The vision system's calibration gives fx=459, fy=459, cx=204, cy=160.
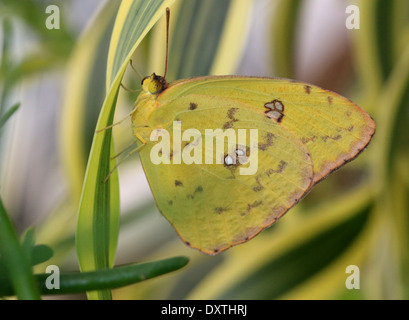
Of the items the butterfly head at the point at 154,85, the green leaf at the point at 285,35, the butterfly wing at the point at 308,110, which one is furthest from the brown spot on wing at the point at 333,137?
the green leaf at the point at 285,35

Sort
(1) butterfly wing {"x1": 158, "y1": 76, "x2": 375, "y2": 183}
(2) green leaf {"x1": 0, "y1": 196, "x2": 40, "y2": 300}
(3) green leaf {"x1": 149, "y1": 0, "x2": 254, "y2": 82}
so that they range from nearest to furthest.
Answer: (2) green leaf {"x1": 0, "y1": 196, "x2": 40, "y2": 300} < (1) butterfly wing {"x1": 158, "y1": 76, "x2": 375, "y2": 183} < (3) green leaf {"x1": 149, "y1": 0, "x2": 254, "y2": 82}

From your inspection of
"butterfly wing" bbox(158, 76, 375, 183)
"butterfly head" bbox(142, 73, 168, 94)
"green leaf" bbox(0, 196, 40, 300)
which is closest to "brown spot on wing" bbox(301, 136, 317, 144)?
"butterfly wing" bbox(158, 76, 375, 183)

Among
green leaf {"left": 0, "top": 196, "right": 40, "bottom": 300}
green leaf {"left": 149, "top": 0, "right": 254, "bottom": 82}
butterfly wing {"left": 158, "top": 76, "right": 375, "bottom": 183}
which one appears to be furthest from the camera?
green leaf {"left": 149, "top": 0, "right": 254, "bottom": 82}

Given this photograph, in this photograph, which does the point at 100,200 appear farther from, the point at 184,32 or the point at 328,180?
the point at 328,180

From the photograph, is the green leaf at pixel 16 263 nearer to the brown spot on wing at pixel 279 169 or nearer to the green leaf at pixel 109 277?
the green leaf at pixel 109 277

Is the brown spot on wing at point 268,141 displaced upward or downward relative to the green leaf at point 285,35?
downward

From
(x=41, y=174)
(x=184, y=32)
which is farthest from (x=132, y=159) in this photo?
(x=41, y=174)

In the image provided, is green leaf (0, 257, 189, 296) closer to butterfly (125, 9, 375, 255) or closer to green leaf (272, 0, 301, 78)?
butterfly (125, 9, 375, 255)
